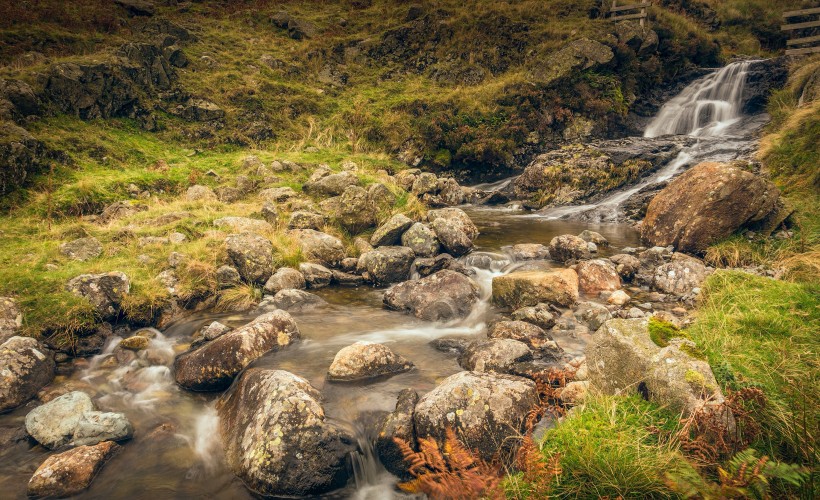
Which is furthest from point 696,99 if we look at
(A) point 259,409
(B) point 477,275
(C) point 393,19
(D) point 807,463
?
(A) point 259,409

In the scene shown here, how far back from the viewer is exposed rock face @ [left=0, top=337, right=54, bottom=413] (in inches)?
191

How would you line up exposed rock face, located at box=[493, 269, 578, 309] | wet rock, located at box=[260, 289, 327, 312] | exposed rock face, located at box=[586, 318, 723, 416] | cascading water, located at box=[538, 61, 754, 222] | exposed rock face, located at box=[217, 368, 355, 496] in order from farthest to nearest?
cascading water, located at box=[538, 61, 754, 222]
wet rock, located at box=[260, 289, 327, 312]
exposed rock face, located at box=[493, 269, 578, 309]
exposed rock face, located at box=[217, 368, 355, 496]
exposed rock face, located at box=[586, 318, 723, 416]

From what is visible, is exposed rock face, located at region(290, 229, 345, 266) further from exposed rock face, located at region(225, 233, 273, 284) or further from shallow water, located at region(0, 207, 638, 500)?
shallow water, located at region(0, 207, 638, 500)

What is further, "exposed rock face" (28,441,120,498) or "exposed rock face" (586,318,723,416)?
"exposed rock face" (28,441,120,498)

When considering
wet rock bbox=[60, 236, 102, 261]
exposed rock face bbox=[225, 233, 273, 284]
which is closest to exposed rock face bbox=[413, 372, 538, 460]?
exposed rock face bbox=[225, 233, 273, 284]

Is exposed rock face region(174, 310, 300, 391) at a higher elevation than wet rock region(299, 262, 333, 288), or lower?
higher

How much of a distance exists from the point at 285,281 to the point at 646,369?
7021mm

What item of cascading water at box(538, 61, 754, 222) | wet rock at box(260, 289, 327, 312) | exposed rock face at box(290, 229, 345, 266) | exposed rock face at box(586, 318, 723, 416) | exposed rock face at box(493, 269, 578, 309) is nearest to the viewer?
exposed rock face at box(586, 318, 723, 416)

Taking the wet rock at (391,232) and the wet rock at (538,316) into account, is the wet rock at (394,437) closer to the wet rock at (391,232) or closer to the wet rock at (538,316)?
the wet rock at (538,316)

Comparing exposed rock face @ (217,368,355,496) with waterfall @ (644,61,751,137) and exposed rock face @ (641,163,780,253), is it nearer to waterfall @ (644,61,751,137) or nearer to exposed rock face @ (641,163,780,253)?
exposed rock face @ (641,163,780,253)

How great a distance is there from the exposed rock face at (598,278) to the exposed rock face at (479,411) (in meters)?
4.45

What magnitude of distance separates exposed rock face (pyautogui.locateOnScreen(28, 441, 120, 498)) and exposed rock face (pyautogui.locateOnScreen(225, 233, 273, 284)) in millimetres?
4585

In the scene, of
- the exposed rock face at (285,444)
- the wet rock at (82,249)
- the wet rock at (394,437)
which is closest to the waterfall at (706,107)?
the wet rock at (394,437)

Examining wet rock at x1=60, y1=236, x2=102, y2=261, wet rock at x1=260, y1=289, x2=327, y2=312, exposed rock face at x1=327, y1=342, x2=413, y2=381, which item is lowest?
wet rock at x1=260, y1=289, x2=327, y2=312
